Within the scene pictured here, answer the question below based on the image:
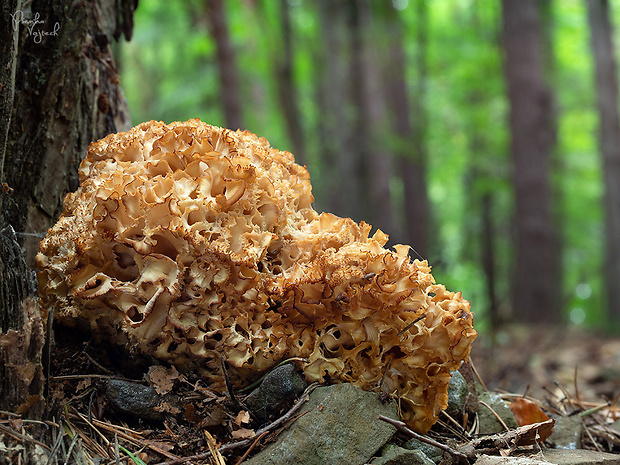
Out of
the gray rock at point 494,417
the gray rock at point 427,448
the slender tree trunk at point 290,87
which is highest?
the slender tree trunk at point 290,87

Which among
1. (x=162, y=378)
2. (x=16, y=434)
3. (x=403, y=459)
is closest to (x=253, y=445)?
(x=162, y=378)

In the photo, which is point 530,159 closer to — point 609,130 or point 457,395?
point 609,130

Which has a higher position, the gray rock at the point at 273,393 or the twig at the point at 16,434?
the twig at the point at 16,434

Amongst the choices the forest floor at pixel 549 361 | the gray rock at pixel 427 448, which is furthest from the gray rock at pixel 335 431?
the forest floor at pixel 549 361

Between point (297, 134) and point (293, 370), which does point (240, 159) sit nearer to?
point (293, 370)

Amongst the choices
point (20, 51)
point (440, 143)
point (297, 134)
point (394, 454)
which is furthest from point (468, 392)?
point (440, 143)

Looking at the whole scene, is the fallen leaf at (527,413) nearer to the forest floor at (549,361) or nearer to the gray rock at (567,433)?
the gray rock at (567,433)
